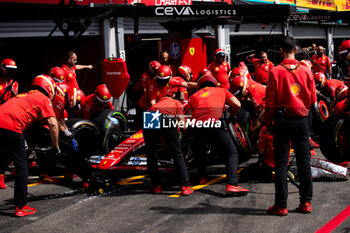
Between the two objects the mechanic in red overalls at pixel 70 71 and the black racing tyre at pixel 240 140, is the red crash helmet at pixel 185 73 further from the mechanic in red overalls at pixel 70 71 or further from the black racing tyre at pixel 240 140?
the black racing tyre at pixel 240 140

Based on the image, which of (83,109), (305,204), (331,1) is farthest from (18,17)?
(331,1)

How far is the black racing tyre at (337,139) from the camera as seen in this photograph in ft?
26.0

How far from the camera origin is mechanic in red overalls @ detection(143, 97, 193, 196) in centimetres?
688

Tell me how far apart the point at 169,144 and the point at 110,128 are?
246 centimetres

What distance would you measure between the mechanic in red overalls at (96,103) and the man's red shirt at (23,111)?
3241mm

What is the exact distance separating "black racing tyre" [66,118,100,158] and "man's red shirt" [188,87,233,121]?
8.40ft

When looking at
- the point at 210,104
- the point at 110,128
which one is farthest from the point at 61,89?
the point at 210,104

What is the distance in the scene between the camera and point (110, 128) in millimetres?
9109

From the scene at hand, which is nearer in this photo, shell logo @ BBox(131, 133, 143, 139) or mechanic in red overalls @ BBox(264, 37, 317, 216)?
mechanic in red overalls @ BBox(264, 37, 317, 216)

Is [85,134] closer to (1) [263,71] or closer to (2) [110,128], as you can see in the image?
(2) [110,128]

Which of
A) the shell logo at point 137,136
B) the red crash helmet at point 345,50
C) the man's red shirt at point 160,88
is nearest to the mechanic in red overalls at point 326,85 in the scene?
the red crash helmet at point 345,50

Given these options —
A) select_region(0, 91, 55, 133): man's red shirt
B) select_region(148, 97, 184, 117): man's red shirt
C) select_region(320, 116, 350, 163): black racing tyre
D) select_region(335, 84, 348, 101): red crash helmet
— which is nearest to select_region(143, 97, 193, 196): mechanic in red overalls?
select_region(148, 97, 184, 117): man's red shirt

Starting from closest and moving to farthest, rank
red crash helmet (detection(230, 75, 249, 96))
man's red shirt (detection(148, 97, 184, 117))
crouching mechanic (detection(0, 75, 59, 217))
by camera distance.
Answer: crouching mechanic (detection(0, 75, 59, 217)) < man's red shirt (detection(148, 97, 184, 117)) < red crash helmet (detection(230, 75, 249, 96))

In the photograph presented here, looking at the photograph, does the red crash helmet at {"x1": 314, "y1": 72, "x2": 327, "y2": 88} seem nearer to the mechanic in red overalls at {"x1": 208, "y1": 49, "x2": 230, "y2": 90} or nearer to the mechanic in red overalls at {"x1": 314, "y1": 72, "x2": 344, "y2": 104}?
the mechanic in red overalls at {"x1": 314, "y1": 72, "x2": 344, "y2": 104}
